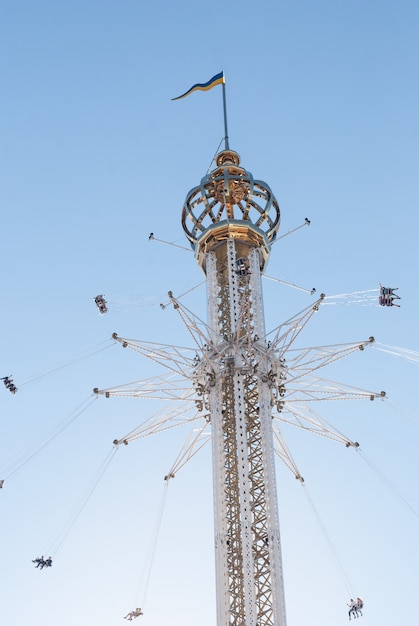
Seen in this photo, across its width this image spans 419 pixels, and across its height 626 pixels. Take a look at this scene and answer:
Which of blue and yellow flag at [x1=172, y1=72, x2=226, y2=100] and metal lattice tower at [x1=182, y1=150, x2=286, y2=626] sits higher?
blue and yellow flag at [x1=172, y1=72, x2=226, y2=100]

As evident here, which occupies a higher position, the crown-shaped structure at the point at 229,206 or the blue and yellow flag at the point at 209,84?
the blue and yellow flag at the point at 209,84

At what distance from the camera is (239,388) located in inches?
1329

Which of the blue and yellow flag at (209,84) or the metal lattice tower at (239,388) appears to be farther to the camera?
the blue and yellow flag at (209,84)

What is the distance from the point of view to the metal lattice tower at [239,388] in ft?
97.1

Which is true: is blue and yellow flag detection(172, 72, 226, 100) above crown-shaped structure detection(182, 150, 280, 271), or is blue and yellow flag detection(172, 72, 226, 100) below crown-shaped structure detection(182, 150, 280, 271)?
above

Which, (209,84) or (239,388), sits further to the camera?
(209,84)

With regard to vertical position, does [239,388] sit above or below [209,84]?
below

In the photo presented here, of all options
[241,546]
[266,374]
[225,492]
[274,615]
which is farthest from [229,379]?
[274,615]

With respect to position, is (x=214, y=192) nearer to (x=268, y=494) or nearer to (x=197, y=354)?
(x=197, y=354)

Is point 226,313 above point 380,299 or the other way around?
above

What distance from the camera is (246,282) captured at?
124 ft

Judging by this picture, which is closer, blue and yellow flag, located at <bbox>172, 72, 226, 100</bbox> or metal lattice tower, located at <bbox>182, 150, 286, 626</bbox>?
metal lattice tower, located at <bbox>182, 150, 286, 626</bbox>

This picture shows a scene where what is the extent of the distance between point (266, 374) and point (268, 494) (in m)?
5.03

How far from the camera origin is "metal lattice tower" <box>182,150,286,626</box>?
29609 mm
